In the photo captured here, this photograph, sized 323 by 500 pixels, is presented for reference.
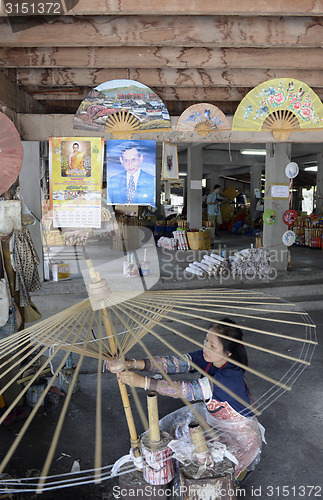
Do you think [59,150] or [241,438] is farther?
[59,150]

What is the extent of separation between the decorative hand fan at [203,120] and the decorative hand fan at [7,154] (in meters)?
1.82

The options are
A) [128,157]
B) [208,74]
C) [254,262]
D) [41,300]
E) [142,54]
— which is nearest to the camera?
[142,54]

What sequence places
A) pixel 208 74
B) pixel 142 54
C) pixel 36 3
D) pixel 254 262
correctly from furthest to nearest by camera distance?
pixel 254 262
pixel 208 74
pixel 142 54
pixel 36 3

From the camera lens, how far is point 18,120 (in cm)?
393

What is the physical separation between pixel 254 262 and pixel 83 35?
196 inches

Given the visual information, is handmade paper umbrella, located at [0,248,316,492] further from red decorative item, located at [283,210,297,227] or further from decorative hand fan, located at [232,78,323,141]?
red decorative item, located at [283,210,297,227]

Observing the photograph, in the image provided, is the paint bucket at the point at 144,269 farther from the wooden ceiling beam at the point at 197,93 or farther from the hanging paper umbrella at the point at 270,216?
the wooden ceiling beam at the point at 197,93

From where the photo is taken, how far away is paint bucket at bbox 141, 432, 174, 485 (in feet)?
6.64

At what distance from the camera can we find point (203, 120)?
4.21 metres

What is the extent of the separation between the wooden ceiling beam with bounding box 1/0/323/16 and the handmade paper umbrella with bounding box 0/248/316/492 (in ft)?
5.94

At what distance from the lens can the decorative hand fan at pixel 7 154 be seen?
2.98 meters

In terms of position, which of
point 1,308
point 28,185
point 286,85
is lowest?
point 1,308

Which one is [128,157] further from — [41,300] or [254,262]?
[254,262]

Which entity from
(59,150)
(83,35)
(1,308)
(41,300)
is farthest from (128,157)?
Result: (41,300)
